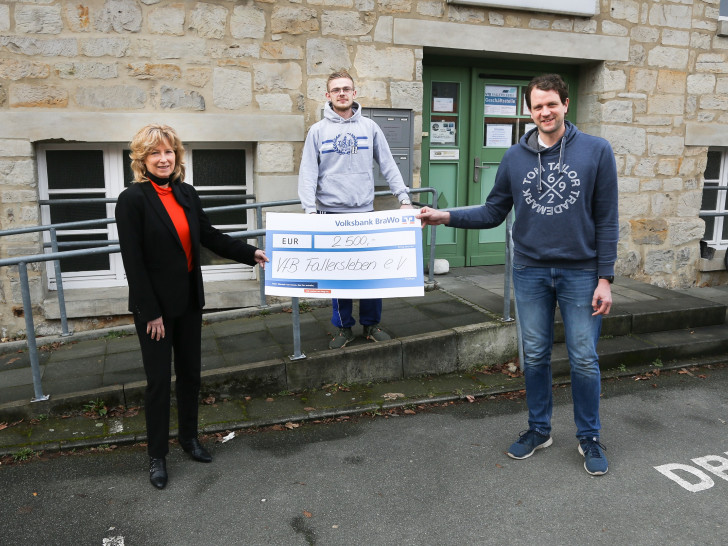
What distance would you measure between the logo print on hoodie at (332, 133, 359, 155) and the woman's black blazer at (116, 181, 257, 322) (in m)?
1.48

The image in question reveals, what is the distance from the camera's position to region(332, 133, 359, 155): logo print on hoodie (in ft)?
15.3

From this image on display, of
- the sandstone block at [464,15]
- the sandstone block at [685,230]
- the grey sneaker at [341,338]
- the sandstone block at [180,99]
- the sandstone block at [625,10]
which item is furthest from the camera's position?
the sandstone block at [685,230]

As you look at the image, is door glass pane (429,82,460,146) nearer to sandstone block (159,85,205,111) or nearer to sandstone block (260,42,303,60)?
sandstone block (260,42,303,60)

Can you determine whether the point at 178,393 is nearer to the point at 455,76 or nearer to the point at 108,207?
the point at 108,207

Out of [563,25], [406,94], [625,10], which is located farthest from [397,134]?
[625,10]

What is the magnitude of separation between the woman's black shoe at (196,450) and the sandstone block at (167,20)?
154 inches

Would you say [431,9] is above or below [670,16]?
below

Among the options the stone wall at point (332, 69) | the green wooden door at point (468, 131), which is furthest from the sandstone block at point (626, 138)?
the green wooden door at point (468, 131)

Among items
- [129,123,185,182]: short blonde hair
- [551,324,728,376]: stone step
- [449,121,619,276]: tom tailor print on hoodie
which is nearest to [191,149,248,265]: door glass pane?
[129,123,185,182]: short blonde hair

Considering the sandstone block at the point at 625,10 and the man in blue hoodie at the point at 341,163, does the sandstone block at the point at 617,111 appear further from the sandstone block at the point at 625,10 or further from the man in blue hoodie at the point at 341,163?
the man in blue hoodie at the point at 341,163

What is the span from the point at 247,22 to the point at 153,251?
359 centimetres

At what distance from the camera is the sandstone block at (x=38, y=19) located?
5543 millimetres

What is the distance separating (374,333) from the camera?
495 cm

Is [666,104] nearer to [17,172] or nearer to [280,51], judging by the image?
→ [280,51]
